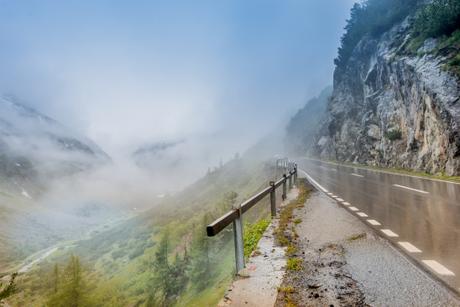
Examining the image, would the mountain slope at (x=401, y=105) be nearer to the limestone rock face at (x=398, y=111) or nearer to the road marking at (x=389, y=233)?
the limestone rock face at (x=398, y=111)

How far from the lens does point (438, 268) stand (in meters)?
5.02

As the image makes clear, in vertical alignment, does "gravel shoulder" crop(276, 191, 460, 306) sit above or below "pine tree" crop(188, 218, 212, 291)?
above

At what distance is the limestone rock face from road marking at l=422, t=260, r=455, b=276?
19772 mm

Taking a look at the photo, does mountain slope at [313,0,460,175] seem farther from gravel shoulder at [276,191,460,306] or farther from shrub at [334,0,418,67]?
gravel shoulder at [276,191,460,306]

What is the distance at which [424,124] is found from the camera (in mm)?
27812

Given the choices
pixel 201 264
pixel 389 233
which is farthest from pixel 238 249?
pixel 201 264

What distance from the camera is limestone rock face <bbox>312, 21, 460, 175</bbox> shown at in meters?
23.9

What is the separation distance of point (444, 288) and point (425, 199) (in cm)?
946

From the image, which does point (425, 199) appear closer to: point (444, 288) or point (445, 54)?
point (444, 288)

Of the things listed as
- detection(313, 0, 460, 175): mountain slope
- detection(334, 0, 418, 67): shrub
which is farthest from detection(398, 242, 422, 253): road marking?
detection(334, 0, 418, 67): shrub

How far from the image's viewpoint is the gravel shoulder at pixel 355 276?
13.3ft

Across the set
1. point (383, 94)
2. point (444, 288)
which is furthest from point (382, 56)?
point (444, 288)

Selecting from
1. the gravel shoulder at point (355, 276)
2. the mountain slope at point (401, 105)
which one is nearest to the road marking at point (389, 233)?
the gravel shoulder at point (355, 276)

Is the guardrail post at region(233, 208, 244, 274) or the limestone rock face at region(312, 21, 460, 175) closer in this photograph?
the guardrail post at region(233, 208, 244, 274)
